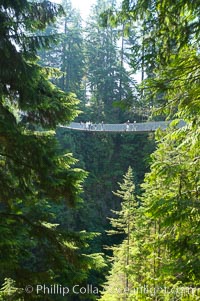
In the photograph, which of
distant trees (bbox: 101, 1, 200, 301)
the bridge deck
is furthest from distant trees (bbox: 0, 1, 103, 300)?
the bridge deck

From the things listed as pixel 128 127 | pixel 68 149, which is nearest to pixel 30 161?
pixel 68 149

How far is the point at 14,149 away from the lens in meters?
3.53

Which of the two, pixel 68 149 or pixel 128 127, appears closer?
pixel 68 149

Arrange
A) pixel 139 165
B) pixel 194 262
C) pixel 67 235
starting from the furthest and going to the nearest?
1. pixel 139 165
2. pixel 67 235
3. pixel 194 262

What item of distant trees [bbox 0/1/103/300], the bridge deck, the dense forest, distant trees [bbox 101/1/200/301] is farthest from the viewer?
the bridge deck

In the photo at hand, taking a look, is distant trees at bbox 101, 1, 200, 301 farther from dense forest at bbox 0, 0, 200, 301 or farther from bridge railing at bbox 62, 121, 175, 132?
bridge railing at bbox 62, 121, 175, 132

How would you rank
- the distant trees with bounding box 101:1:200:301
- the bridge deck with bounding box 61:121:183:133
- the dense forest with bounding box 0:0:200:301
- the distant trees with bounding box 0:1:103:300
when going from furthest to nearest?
the bridge deck with bounding box 61:121:183:133 < the distant trees with bounding box 0:1:103:300 < the dense forest with bounding box 0:0:200:301 < the distant trees with bounding box 101:1:200:301

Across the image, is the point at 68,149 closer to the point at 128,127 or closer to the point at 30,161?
the point at 30,161

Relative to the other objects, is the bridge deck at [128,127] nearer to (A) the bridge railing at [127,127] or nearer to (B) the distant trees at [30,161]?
(A) the bridge railing at [127,127]

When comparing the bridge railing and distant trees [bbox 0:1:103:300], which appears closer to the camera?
distant trees [bbox 0:1:103:300]

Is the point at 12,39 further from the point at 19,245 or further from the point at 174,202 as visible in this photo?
the point at 174,202

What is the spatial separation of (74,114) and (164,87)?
1.49m

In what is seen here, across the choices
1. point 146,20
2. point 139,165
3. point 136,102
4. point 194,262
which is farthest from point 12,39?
point 139,165

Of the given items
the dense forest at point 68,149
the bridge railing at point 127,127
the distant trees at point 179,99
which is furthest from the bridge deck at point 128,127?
the distant trees at point 179,99
